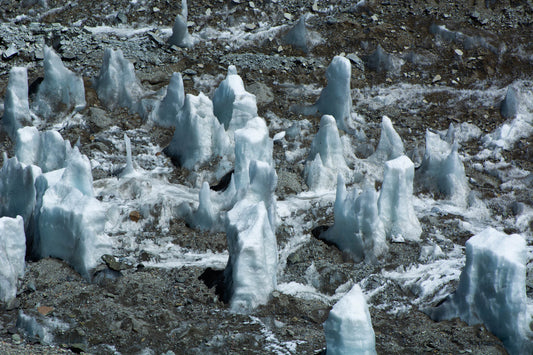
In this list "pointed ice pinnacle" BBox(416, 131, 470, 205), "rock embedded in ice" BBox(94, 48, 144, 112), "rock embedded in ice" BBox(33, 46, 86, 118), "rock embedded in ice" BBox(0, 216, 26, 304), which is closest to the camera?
"rock embedded in ice" BBox(0, 216, 26, 304)

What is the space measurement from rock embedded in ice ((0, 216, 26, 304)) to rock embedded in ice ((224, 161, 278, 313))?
3838mm

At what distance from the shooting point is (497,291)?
11.9 m

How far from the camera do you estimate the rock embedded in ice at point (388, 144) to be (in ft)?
55.8

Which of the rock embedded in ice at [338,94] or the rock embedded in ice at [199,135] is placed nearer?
the rock embedded in ice at [199,135]

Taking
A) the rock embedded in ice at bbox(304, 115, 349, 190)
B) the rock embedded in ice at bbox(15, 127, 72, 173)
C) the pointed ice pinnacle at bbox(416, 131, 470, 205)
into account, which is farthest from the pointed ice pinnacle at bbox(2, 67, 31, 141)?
the pointed ice pinnacle at bbox(416, 131, 470, 205)

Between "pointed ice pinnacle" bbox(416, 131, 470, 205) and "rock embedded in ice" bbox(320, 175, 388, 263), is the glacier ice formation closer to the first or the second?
"rock embedded in ice" bbox(320, 175, 388, 263)

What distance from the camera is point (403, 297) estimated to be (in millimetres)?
13102

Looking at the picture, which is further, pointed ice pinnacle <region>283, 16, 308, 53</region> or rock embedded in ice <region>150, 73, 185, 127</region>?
pointed ice pinnacle <region>283, 16, 308, 53</region>

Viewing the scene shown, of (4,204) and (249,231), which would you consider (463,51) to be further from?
(4,204)

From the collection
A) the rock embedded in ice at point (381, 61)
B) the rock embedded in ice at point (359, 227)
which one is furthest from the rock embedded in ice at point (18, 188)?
the rock embedded in ice at point (381, 61)

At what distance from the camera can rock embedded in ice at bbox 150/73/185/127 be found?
17.8 meters

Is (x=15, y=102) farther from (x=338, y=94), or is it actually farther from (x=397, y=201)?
(x=397, y=201)

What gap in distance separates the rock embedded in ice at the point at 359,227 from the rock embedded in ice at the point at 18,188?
6.26 m

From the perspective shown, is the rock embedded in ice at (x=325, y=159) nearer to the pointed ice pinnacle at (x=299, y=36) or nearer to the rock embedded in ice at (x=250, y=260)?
the rock embedded in ice at (x=250, y=260)
